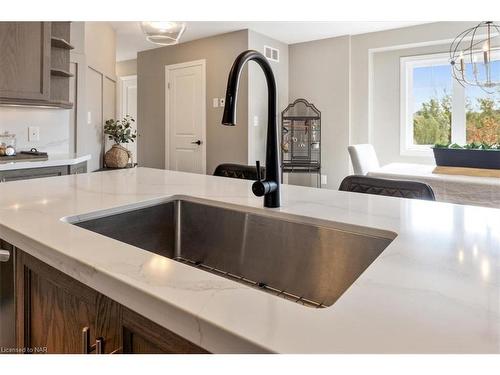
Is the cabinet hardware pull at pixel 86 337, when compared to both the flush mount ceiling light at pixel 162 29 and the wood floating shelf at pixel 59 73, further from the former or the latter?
the wood floating shelf at pixel 59 73

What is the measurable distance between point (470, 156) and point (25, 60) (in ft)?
11.1

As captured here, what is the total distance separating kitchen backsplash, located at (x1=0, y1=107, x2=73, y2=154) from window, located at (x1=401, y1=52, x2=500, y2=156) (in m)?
4.14

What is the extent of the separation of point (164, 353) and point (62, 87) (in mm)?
3526

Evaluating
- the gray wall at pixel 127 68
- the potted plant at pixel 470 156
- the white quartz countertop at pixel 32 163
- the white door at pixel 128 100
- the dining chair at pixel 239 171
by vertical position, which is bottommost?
the dining chair at pixel 239 171

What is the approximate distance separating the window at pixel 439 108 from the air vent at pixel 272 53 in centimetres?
167

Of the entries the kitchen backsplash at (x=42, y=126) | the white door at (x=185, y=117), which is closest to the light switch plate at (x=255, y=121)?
the white door at (x=185, y=117)

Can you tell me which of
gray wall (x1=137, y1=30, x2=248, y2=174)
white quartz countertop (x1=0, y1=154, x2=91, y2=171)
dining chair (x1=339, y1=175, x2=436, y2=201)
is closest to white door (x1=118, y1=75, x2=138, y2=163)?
gray wall (x1=137, y1=30, x2=248, y2=174)

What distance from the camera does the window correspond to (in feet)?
15.3

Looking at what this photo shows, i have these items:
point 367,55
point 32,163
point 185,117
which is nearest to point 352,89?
point 367,55

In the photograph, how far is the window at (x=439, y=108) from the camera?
4.67 metres

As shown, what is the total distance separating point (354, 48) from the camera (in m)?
5.13
